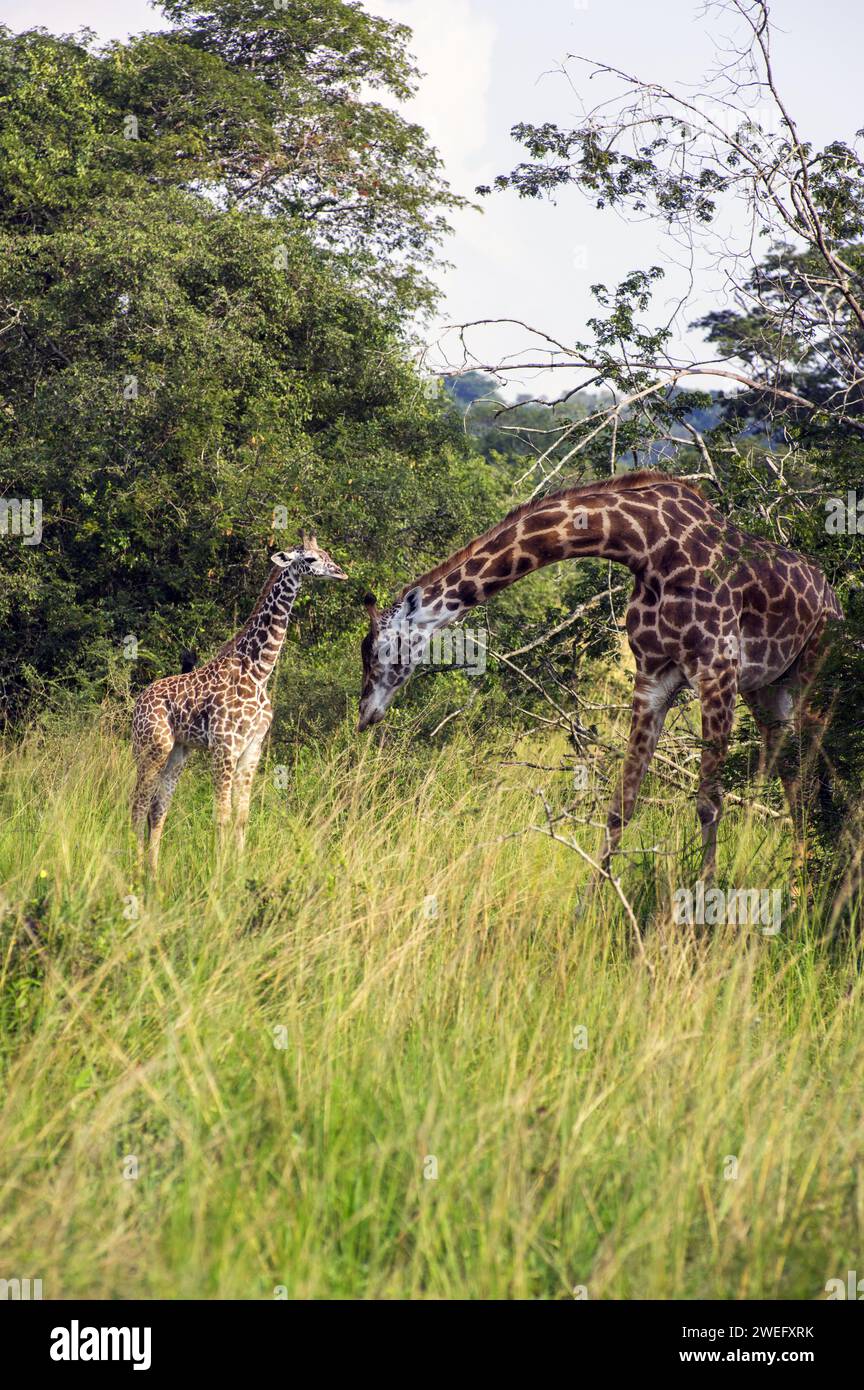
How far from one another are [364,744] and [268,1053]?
4.81 m

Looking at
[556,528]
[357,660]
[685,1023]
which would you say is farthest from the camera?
[357,660]

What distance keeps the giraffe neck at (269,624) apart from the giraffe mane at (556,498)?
1.16m

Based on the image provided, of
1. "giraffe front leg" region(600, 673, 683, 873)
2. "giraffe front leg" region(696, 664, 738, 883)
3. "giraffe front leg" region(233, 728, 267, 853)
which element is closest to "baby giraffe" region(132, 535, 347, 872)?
"giraffe front leg" region(233, 728, 267, 853)

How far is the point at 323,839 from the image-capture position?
6641 millimetres

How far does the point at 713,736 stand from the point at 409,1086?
305cm

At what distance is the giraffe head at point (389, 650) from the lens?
21.7 feet

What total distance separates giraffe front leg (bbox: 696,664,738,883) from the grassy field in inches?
8.2

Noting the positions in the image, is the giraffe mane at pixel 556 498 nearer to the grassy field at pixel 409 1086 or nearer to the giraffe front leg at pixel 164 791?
the grassy field at pixel 409 1086

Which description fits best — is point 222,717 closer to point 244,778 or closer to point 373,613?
point 244,778

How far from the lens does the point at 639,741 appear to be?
6613mm

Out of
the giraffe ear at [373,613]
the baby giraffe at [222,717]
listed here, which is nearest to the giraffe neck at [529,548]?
the giraffe ear at [373,613]

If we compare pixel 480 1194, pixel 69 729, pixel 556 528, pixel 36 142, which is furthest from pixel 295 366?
pixel 480 1194
